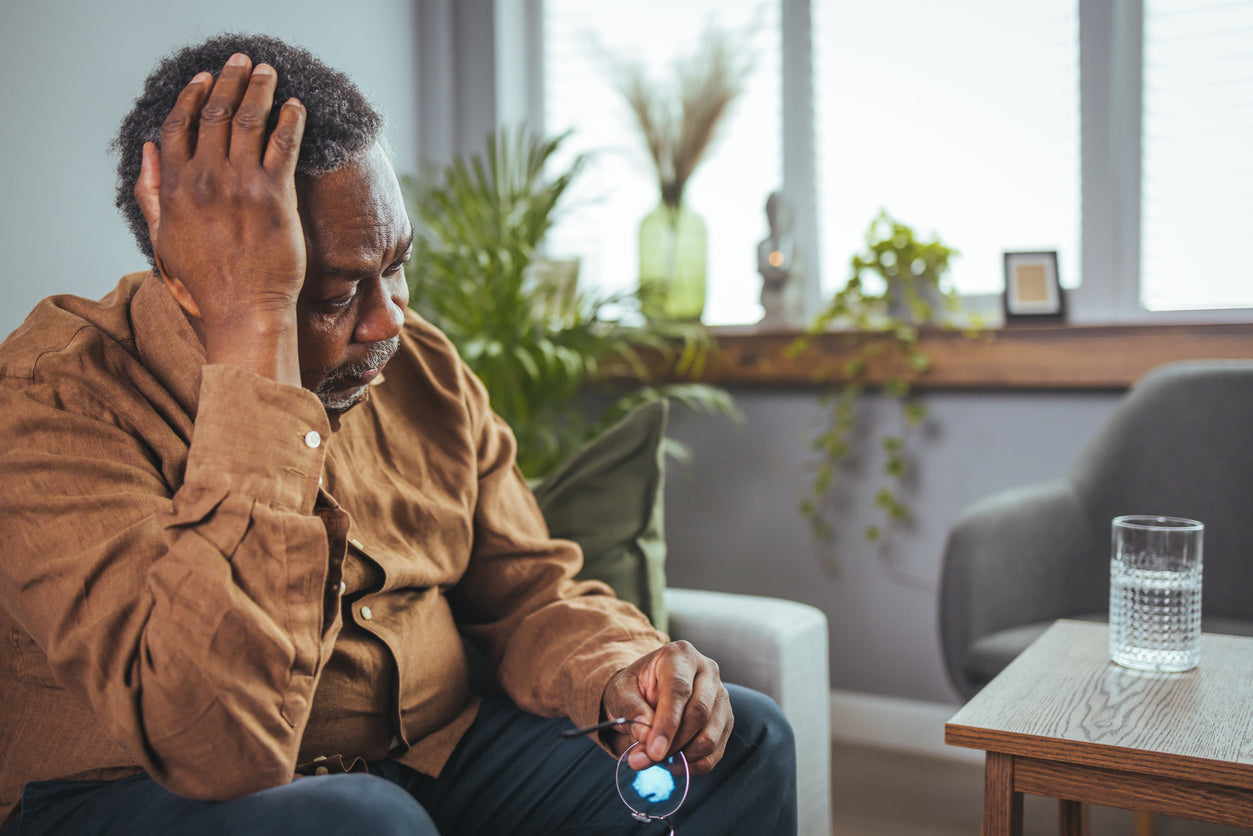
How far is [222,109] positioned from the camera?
0.87 m

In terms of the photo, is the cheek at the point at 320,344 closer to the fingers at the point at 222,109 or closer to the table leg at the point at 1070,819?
the fingers at the point at 222,109

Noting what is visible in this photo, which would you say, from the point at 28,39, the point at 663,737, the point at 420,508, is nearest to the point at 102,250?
the point at 28,39

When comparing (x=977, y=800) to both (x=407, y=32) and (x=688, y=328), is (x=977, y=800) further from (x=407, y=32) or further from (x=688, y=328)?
(x=407, y=32)

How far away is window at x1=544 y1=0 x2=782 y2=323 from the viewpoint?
2.72m

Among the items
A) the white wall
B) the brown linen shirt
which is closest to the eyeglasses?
the brown linen shirt

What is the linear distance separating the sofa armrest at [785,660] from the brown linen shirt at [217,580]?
0.25 metres

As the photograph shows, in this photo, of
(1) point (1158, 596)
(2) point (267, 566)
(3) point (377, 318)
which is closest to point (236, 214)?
(3) point (377, 318)

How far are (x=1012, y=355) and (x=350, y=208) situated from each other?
5.61ft

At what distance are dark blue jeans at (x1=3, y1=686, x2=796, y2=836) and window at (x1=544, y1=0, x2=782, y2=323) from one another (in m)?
1.62

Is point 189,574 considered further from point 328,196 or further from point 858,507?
point 858,507

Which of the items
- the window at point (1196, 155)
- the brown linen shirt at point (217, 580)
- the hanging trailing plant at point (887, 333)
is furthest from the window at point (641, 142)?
the brown linen shirt at point (217, 580)

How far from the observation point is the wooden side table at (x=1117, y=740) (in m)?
0.95

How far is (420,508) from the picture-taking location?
3.96 feet

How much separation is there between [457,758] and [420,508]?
0.98ft
